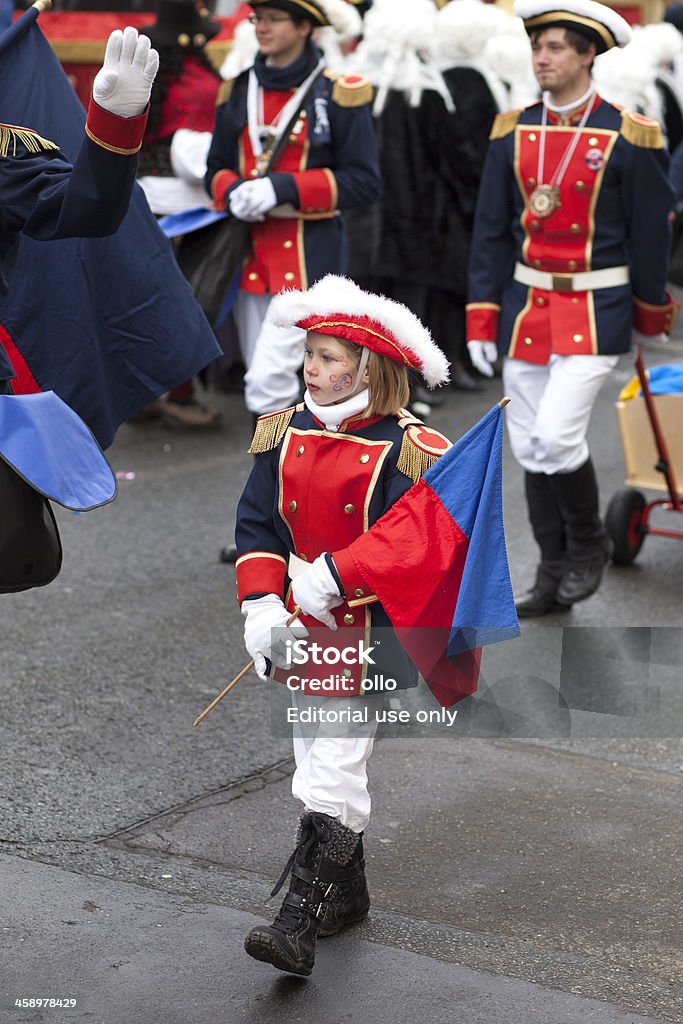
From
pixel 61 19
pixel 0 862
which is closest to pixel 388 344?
pixel 0 862

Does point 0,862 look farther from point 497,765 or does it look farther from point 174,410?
point 174,410

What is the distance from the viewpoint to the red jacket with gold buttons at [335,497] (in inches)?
143

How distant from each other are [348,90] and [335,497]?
3.51 meters

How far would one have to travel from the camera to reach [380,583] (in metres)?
3.48

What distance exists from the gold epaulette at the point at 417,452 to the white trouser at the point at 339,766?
52cm

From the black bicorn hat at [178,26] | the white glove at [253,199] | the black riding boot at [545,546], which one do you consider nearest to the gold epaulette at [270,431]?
the black riding boot at [545,546]

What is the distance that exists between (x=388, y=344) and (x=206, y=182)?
12.0 ft

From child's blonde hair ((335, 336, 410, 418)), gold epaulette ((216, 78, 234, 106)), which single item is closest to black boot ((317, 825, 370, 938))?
child's blonde hair ((335, 336, 410, 418))

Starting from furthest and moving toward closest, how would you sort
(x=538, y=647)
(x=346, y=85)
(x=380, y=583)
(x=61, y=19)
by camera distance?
(x=61, y=19) → (x=346, y=85) → (x=538, y=647) → (x=380, y=583)

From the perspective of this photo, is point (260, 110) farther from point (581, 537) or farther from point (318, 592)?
point (318, 592)

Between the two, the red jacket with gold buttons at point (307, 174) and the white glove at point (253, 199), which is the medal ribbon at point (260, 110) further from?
the white glove at point (253, 199)

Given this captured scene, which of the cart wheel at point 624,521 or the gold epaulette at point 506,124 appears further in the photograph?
the cart wheel at point 624,521

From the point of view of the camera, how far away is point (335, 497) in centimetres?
364

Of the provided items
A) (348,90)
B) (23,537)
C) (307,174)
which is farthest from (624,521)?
(23,537)
